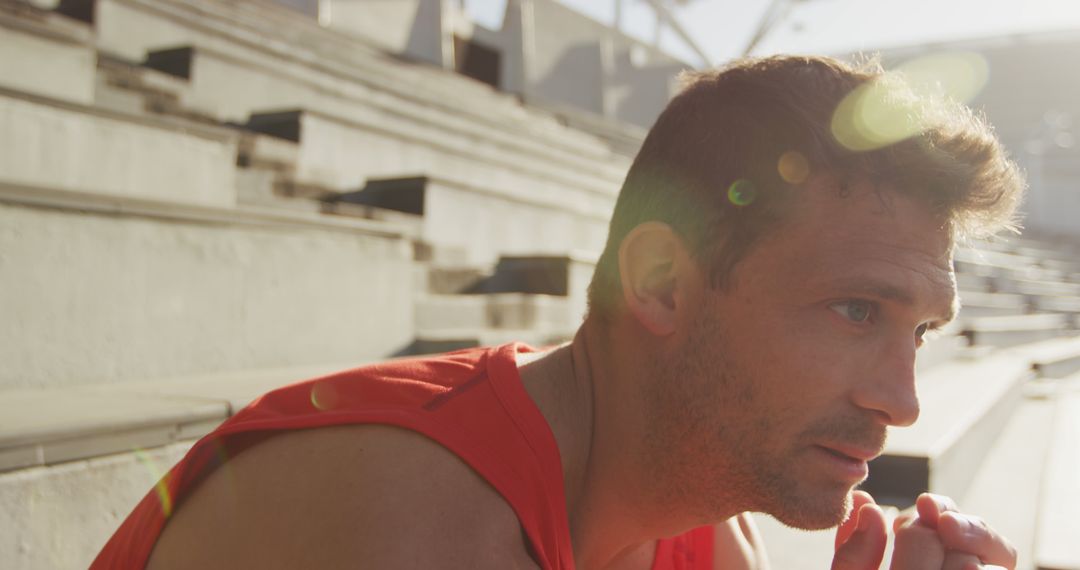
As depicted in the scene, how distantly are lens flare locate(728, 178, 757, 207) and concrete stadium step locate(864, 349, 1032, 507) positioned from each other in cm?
168

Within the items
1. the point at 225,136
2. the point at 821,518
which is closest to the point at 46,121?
the point at 225,136

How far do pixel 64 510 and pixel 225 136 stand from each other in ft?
6.93

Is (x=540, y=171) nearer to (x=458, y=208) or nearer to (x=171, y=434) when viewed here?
(x=458, y=208)

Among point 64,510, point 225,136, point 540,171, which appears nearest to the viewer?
point 64,510

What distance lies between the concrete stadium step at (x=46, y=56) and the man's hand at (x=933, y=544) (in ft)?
10.2

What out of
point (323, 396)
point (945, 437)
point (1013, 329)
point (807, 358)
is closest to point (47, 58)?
point (323, 396)

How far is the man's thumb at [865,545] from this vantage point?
4.22ft

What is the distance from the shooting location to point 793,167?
123 centimetres

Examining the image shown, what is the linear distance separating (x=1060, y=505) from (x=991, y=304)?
7.66 meters

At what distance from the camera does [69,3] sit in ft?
17.3

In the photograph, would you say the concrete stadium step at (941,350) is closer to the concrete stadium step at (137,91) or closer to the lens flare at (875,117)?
the lens flare at (875,117)

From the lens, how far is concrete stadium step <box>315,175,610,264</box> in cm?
447

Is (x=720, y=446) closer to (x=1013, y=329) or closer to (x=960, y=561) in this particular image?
(x=960, y=561)

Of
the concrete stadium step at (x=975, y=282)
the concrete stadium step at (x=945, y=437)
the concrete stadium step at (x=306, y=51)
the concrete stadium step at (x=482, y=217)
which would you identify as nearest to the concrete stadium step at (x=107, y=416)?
the concrete stadium step at (x=945, y=437)
